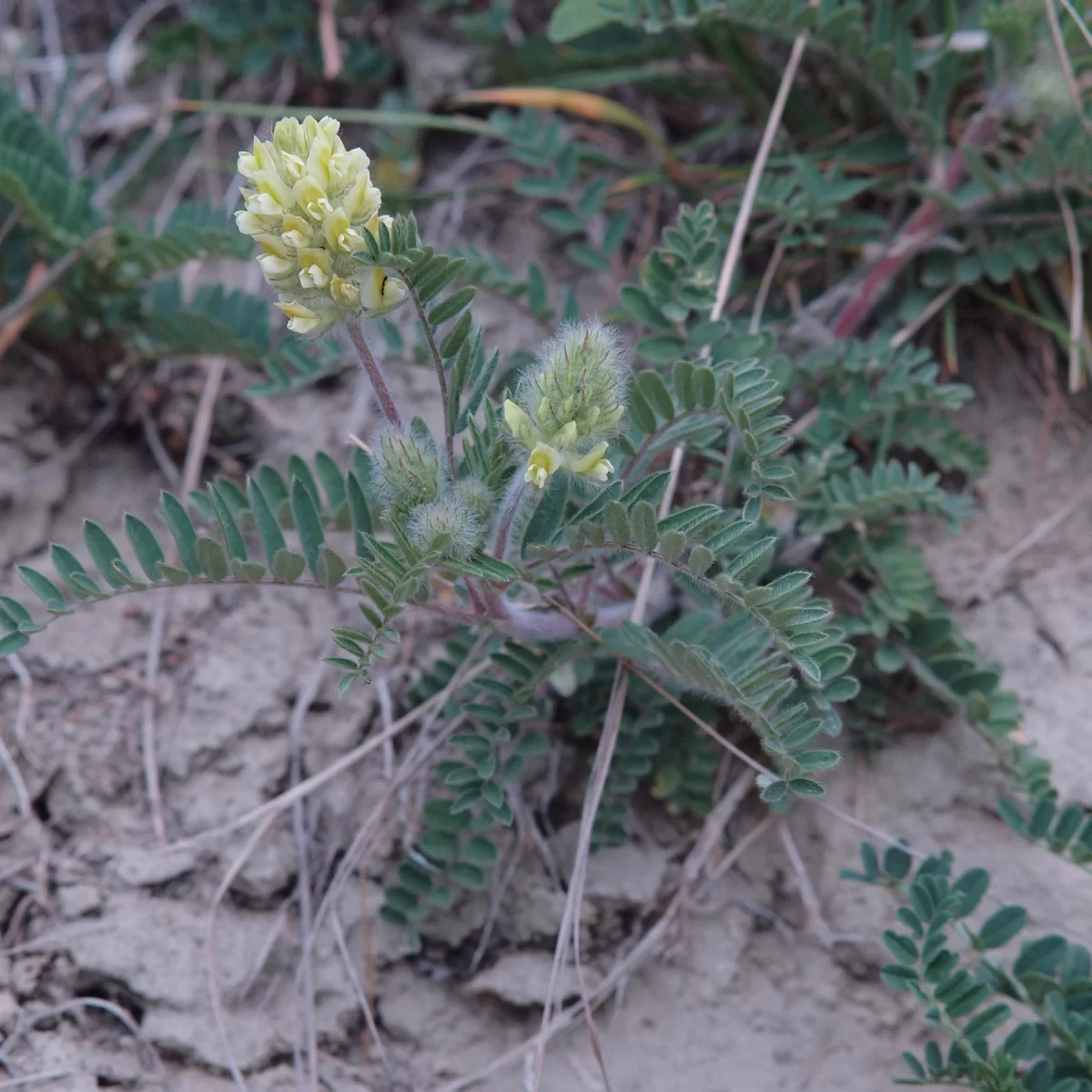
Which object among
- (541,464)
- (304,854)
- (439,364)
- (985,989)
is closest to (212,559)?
(439,364)

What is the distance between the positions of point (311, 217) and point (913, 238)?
5.46ft

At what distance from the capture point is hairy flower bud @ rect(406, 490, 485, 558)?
5.63 feet

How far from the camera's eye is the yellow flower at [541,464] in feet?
5.31

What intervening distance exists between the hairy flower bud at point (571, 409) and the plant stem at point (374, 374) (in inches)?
10.8

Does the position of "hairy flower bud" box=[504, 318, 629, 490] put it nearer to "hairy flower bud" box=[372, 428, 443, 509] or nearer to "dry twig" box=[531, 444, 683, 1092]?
"hairy flower bud" box=[372, 428, 443, 509]

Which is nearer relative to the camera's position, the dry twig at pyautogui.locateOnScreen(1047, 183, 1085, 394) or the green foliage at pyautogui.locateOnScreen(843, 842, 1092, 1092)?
the green foliage at pyautogui.locateOnScreen(843, 842, 1092, 1092)

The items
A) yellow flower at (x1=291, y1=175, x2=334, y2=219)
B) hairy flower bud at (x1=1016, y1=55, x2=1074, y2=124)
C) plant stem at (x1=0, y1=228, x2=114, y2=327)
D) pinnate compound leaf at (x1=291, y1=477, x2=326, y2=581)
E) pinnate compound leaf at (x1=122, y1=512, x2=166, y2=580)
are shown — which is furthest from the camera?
plant stem at (x1=0, y1=228, x2=114, y2=327)

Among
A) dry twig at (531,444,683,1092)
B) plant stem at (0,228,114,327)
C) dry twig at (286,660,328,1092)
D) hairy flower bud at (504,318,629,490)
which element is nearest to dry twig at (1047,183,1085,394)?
dry twig at (531,444,683,1092)

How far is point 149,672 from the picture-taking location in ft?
8.57

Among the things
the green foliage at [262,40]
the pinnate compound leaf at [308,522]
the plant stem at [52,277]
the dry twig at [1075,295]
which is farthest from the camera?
the green foliage at [262,40]

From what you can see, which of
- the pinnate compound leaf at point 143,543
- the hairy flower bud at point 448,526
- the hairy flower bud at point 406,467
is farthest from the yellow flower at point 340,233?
the pinnate compound leaf at point 143,543

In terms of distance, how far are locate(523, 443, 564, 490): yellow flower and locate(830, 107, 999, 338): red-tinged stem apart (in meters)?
1.37

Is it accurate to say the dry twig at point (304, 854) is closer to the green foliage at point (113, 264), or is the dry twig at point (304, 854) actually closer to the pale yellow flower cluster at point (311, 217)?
the green foliage at point (113, 264)

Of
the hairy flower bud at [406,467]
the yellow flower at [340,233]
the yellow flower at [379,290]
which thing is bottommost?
the hairy flower bud at [406,467]
